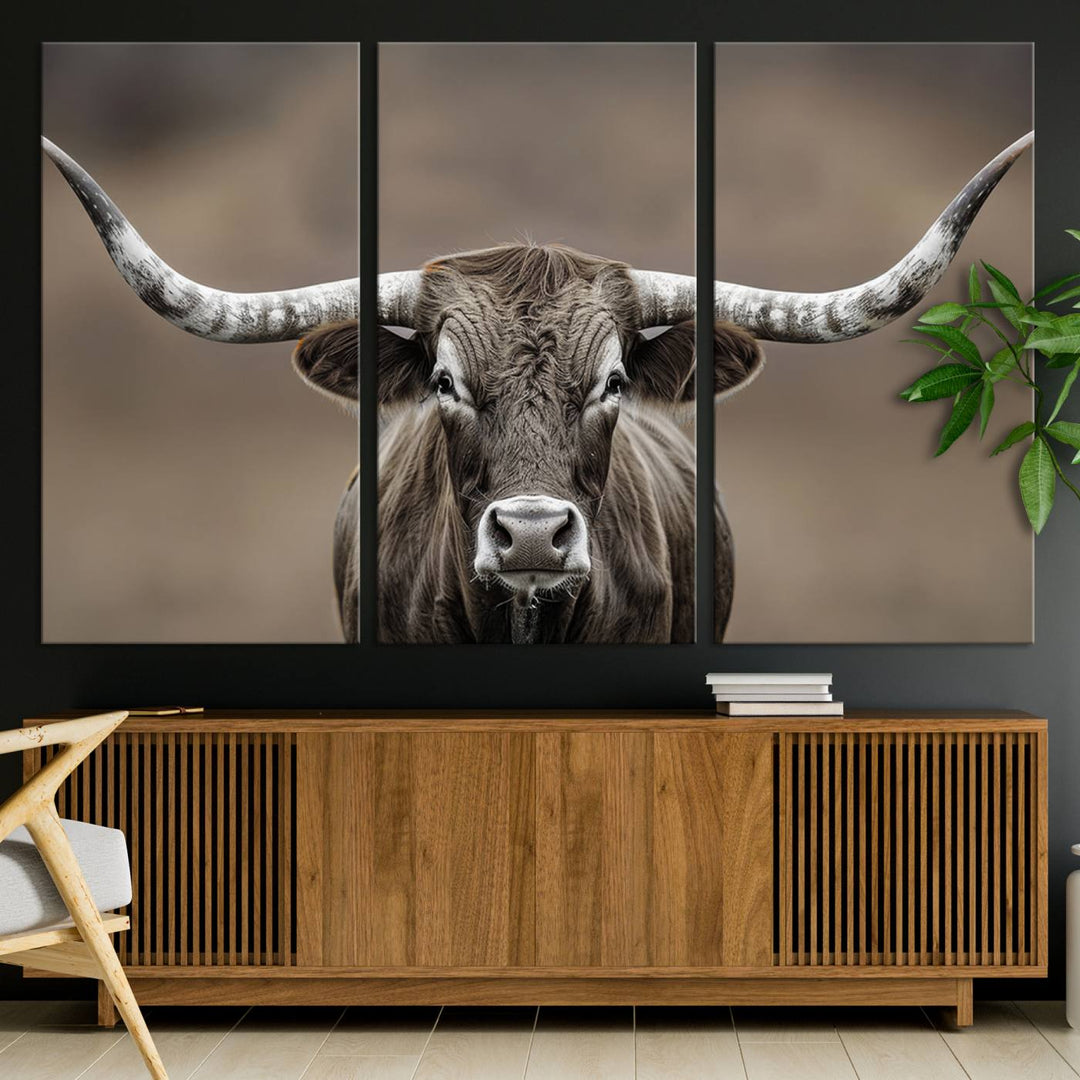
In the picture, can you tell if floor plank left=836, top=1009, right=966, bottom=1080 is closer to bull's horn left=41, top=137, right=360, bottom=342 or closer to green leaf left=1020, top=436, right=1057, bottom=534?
green leaf left=1020, top=436, right=1057, bottom=534

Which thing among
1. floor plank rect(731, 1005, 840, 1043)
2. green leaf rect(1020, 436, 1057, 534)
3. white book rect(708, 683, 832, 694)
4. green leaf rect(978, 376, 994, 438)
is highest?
green leaf rect(978, 376, 994, 438)

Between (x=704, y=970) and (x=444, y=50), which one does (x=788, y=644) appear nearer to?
(x=704, y=970)

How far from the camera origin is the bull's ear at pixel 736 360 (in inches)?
125

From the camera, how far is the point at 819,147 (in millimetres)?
3162

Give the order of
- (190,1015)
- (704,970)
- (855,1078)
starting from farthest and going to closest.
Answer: (190,1015) < (704,970) < (855,1078)

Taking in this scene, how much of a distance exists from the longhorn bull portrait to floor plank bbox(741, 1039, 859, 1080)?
1.00 m

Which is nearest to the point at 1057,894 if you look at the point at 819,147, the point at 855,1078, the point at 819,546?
the point at 855,1078

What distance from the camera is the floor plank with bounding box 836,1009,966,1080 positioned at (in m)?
2.65

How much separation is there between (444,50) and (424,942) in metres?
2.23

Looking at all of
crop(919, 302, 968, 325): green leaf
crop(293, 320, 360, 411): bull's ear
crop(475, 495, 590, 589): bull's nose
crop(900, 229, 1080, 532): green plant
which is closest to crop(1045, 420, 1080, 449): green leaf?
crop(900, 229, 1080, 532): green plant

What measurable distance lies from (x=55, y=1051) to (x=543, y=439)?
1.84 metres

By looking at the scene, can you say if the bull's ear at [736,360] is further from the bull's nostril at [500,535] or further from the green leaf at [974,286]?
the bull's nostril at [500,535]

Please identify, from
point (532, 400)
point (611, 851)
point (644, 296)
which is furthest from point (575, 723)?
point (644, 296)

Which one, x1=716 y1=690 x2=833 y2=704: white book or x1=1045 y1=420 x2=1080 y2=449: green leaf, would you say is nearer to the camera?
x1=716 y1=690 x2=833 y2=704: white book
